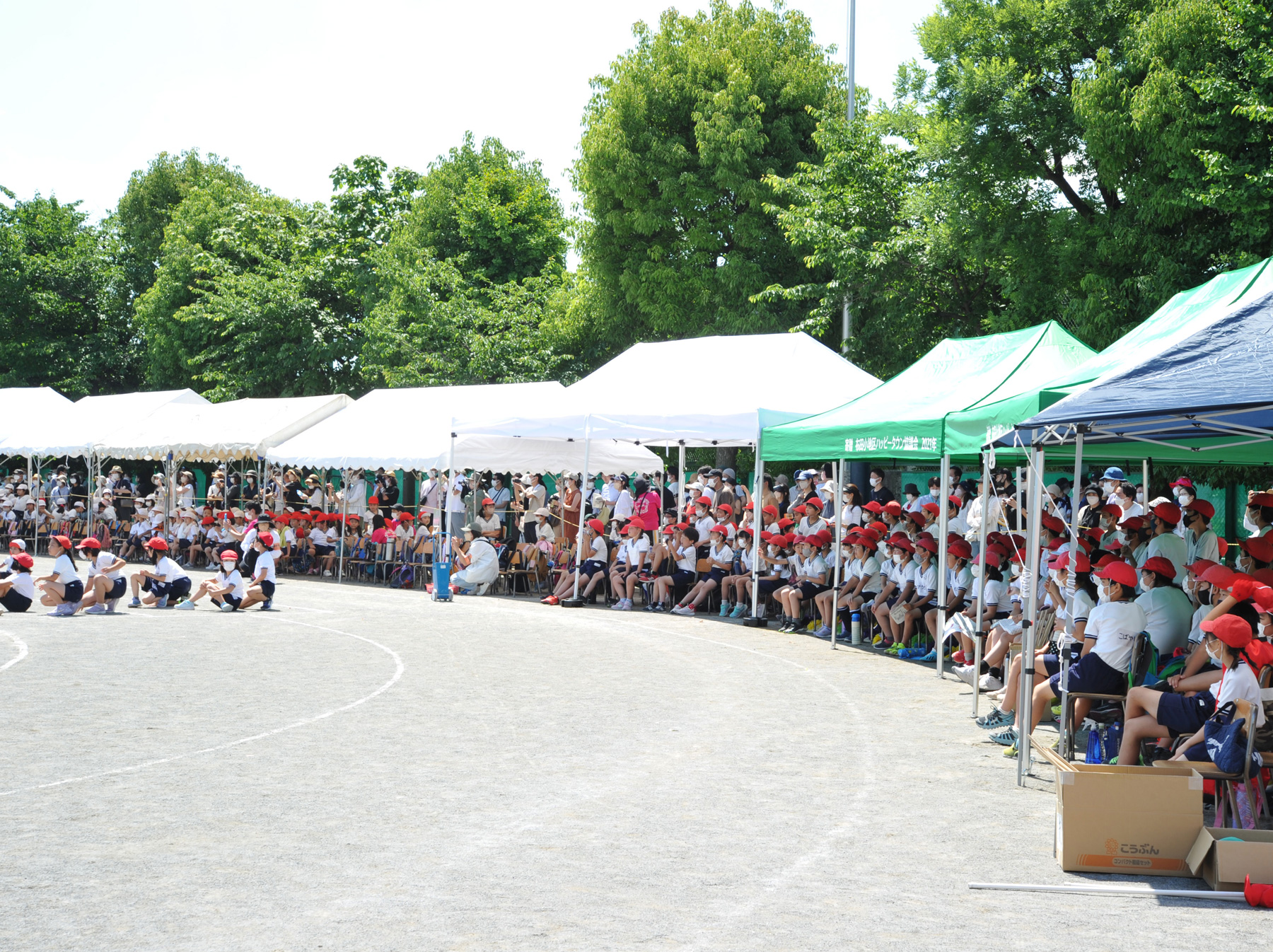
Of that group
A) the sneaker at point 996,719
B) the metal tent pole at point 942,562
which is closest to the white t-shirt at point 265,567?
the metal tent pole at point 942,562

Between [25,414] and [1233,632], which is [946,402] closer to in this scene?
[1233,632]

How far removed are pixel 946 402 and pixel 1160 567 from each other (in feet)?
14.9

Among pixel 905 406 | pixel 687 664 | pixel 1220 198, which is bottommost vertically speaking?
pixel 687 664

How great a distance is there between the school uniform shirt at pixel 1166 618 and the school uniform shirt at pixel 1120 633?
10.1 inches

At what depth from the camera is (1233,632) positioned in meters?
6.92

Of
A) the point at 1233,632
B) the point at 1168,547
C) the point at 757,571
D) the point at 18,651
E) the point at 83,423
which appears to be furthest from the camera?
the point at 83,423

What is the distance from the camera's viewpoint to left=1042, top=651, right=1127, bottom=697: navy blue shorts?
27.9ft

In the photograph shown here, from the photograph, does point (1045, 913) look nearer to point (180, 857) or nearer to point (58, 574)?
Result: point (180, 857)

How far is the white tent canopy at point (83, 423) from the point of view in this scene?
33.1 metres

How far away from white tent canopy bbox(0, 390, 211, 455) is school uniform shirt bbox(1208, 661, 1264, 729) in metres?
29.2

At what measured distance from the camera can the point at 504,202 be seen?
47.0 m

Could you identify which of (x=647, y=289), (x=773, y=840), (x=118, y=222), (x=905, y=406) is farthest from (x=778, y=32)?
(x=118, y=222)

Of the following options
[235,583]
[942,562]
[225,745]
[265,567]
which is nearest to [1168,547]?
[942,562]

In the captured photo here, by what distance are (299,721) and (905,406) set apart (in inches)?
297
